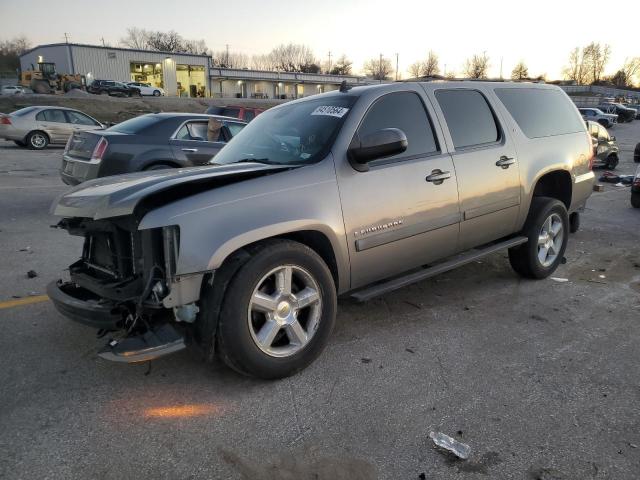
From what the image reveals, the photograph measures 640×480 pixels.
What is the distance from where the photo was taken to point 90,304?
301 centimetres

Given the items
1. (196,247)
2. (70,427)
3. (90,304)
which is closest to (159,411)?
(70,427)

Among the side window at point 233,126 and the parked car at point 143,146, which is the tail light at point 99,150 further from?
the side window at point 233,126

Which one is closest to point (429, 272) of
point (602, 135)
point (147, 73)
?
point (602, 135)

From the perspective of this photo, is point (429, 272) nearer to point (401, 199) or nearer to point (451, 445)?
point (401, 199)

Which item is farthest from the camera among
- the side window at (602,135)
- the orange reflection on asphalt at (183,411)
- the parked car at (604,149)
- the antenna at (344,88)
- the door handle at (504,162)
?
the side window at (602,135)

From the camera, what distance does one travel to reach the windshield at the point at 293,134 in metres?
3.62

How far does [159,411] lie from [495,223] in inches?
130

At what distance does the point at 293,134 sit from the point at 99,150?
15.5ft

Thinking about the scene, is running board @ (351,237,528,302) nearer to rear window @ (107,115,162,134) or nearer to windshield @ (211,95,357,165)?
windshield @ (211,95,357,165)

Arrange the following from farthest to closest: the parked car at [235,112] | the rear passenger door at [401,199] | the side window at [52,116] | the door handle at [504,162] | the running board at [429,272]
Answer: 1. the side window at [52,116]
2. the parked car at [235,112]
3. the door handle at [504,162]
4. the running board at [429,272]
5. the rear passenger door at [401,199]

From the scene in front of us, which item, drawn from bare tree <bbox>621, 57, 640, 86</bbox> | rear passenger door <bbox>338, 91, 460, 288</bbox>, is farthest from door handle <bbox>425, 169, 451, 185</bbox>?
bare tree <bbox>621, 57, 640, 86</bbox>

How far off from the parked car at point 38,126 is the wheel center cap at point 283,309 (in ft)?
52.9

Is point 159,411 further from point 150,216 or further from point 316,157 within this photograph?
point 316,157

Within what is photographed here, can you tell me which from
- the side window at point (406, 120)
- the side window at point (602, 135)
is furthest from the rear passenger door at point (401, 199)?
the side window at point (602, 135)
